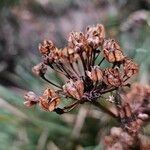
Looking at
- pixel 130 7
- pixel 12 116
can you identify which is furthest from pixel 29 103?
pixel 130 7

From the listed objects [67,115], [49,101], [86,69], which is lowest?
[49,101]

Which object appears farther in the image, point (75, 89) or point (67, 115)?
point (67, 115)

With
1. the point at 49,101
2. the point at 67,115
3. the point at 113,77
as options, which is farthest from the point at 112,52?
the point at 67,115

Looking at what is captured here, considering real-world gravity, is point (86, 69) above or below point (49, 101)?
above

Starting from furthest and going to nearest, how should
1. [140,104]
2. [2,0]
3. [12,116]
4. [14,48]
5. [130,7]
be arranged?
[14,48] → [130,7] → [2,0] → [12,116] → [140,104]

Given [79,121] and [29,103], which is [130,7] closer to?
[79,121]

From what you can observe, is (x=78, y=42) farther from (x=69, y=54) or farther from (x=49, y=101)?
(x=49, y=101)

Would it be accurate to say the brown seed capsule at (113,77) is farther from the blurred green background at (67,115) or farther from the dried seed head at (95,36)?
the blurred green background at (67,115)

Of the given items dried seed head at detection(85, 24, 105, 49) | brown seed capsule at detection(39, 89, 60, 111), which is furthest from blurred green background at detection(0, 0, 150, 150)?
brown seed capsule at detection(39, 89, 60, 111)
